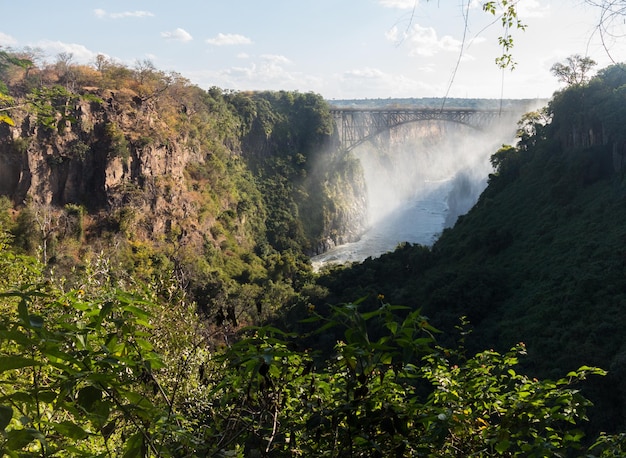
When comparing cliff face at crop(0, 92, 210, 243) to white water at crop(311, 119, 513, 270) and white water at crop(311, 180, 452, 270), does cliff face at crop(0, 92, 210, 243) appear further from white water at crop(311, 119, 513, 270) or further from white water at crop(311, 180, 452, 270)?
white water at crop(311, 119, 513, 270)

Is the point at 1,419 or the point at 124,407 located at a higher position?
the point at 1,419

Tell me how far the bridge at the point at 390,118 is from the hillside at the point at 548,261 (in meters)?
18.0

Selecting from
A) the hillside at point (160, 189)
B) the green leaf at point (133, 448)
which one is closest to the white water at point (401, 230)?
the hillside at point (160, 189)

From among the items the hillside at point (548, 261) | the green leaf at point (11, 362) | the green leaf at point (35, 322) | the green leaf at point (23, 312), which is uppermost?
the green leaf at point (23, 312)

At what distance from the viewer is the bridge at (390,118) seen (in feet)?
180

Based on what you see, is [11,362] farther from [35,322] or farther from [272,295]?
[272,295]

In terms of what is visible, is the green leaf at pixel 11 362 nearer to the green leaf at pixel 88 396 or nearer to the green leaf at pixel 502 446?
the green leaf at pixel 88 396

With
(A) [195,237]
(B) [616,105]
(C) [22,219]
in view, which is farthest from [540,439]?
(A) [195,237]

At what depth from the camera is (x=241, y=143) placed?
56000mm

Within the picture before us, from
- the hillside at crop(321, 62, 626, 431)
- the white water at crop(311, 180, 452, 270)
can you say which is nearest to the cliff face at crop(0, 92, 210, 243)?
the hillside at crop(321, 62, 626, 431)

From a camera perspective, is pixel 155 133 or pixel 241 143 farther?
pixel 241 143

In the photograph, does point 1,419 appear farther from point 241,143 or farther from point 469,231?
point 241,143

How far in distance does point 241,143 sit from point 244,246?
52.6 feet

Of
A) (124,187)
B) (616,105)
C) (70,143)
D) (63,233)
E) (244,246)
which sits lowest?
(244,246)
